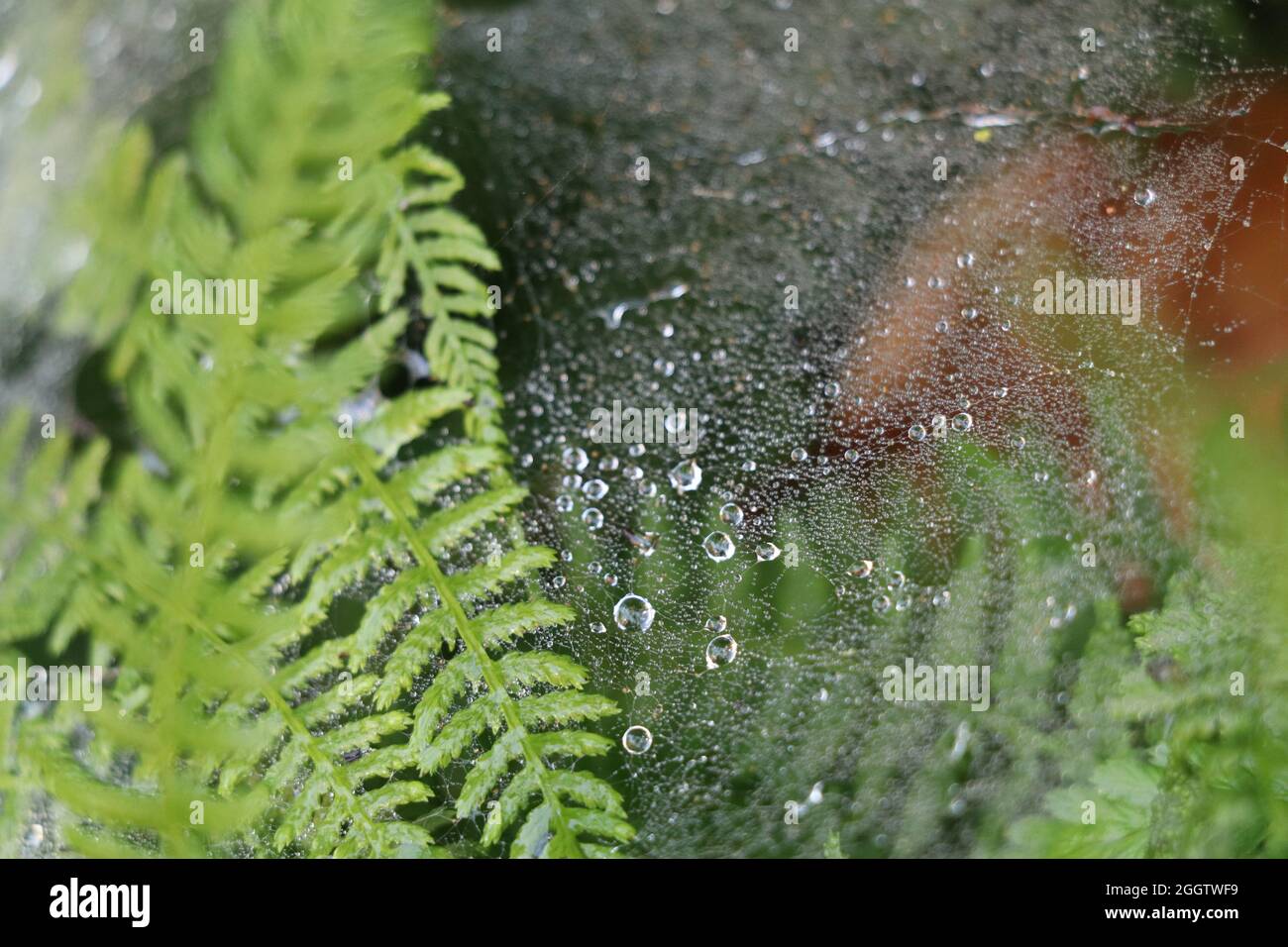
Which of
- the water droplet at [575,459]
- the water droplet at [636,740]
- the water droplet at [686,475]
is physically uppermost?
the water droplet at [575,459]

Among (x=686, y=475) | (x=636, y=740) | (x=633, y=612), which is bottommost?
(x=636, y=740)

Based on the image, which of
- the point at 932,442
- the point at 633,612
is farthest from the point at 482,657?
the point at 932,442

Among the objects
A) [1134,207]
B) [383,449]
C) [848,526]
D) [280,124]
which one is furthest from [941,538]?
[280,124]

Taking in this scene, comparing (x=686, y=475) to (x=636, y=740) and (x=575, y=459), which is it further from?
(x=636, y=740)

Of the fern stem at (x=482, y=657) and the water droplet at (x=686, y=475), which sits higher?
the water droplet at (x=686, y=475)

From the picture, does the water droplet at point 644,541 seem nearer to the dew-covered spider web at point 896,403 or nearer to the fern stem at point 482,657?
the dew-covered spider web at point 896,403

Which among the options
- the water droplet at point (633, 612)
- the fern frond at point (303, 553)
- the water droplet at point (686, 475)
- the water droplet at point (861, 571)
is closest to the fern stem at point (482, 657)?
the fern frond at point (303, 553)
